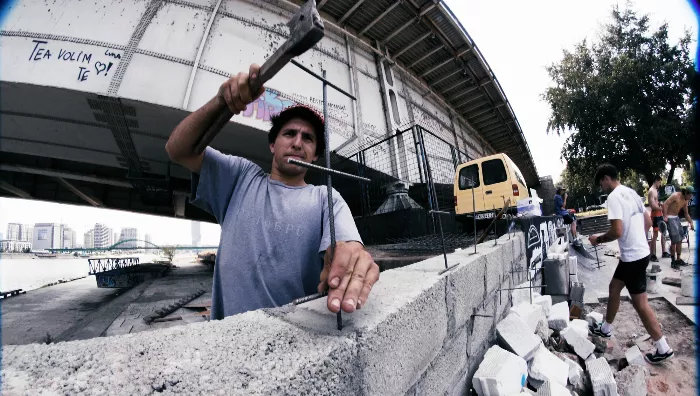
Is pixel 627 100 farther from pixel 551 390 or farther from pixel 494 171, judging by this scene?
pixel 551 390

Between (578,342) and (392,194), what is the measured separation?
422cm

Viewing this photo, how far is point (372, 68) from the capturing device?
1024 cm

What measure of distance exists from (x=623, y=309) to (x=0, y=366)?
271 inches

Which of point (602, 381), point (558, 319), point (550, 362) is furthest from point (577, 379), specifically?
point (558, 319)

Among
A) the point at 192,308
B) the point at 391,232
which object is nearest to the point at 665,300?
the point at 391,232

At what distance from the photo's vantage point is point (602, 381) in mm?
2248

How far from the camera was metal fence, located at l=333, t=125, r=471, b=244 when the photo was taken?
5625mm

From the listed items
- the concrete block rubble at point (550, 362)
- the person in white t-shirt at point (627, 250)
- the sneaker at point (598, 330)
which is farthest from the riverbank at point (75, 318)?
the person in white t-shirt at point (627, 250)

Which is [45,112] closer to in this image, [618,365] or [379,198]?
[379,198]

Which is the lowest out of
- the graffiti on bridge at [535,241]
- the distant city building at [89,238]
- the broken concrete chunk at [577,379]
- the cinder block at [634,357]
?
the cinder block at [634,357]

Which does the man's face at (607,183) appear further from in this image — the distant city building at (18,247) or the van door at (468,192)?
the distant city building at (18,247)

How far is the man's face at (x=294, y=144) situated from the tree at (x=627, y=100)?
21.1 m

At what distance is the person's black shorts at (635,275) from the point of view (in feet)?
11.2

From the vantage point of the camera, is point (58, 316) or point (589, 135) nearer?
point (58, 316)
